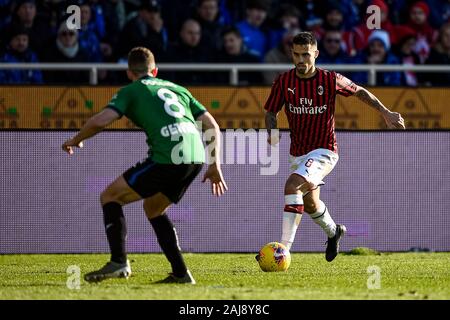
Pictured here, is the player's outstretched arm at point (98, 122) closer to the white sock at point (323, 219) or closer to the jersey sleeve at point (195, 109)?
the jersey sleeve at point (195, 109)

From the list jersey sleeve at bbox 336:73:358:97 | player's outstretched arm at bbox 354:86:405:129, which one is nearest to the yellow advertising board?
jersey sleeve at bbox 336:73:358:97

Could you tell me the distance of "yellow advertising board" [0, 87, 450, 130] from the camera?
14984mm

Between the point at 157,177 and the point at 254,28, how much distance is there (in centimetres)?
831

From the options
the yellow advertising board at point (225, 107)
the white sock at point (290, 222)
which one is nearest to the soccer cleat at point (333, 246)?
the white sock at point (290, 222)

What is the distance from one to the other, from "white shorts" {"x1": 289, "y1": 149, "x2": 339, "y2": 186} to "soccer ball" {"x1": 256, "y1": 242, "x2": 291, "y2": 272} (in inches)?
28.3

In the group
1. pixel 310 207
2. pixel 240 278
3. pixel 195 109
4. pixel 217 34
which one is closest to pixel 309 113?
pixel 310 207

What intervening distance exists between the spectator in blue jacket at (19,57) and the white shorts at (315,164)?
5258 mm

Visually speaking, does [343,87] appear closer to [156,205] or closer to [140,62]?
[140,62]

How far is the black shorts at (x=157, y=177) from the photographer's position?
377 inches

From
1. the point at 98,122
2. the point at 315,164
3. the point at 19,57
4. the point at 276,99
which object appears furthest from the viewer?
the point at 19,57

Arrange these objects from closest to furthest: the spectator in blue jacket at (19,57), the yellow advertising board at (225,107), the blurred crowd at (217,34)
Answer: the yellow advertising board at (225,107) → the spectator in blue jacket at (19,57) → the blurred crowd at (217,34)

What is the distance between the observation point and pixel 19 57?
16.3m

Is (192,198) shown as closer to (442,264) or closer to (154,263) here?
(154,263)

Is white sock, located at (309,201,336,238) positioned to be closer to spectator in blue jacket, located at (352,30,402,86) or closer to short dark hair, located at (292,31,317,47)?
short dark hair, located at (292,31,317,47)
